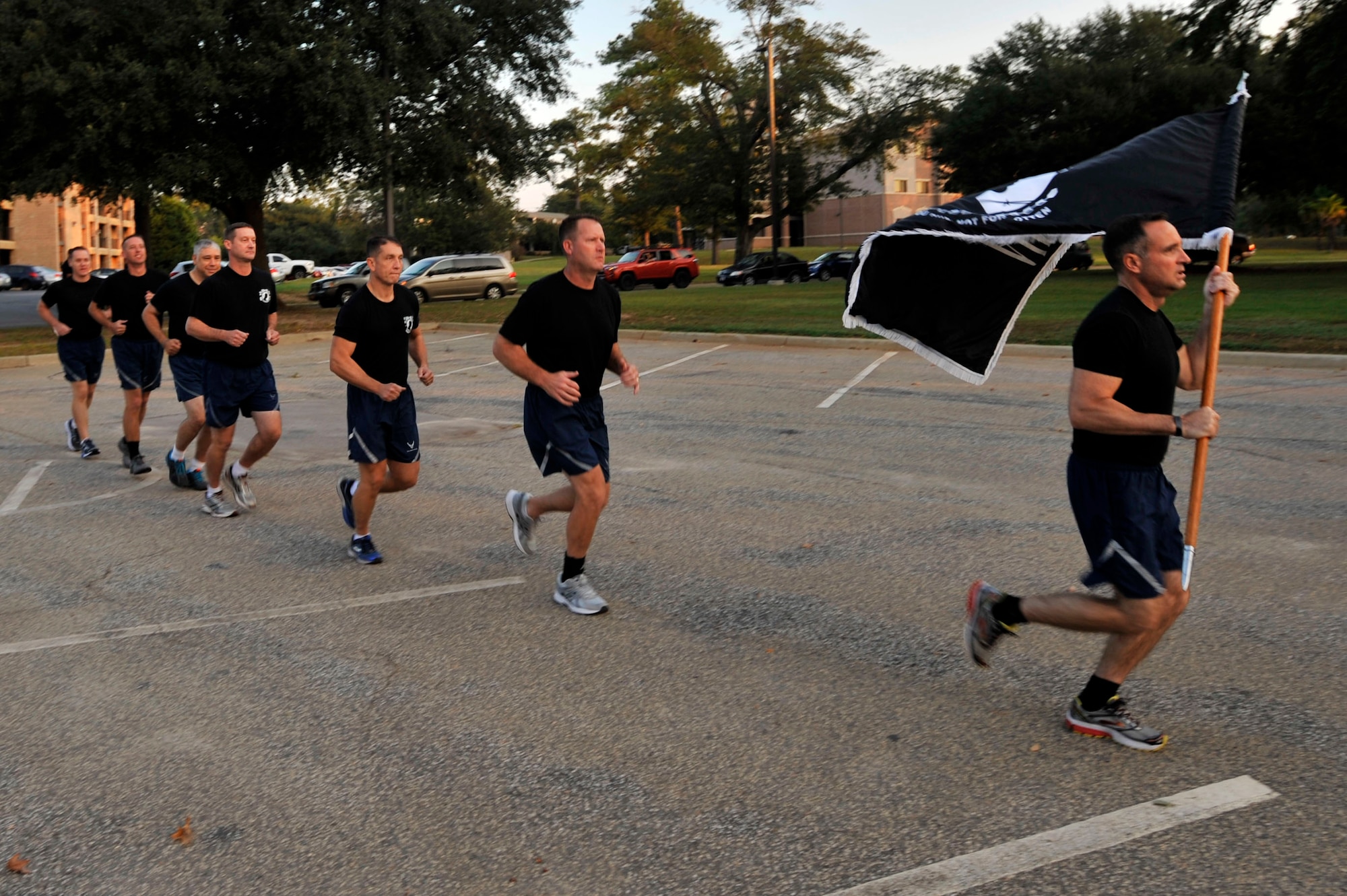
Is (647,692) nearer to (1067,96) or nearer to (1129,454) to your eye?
(1129,454)

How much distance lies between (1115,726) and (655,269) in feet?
141

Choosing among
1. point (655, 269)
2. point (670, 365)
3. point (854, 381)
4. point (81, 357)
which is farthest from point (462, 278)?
point (81, 357)

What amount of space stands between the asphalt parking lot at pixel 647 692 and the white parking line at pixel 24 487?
7 cm

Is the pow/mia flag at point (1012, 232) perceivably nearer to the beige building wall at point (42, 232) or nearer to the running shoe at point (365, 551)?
the running shoe at point (365, 551)

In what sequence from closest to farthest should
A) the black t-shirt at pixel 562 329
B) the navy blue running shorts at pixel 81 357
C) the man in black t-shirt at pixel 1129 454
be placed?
1. the man in black t-shirt at pixel 1129 454
2. the black t-shirt at pixel 562 329
3. the navy blue running shorts at pixel 81 357

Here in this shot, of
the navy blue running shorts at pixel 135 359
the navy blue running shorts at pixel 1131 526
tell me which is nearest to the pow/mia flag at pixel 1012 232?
the navy blue running shorts at pixel 1131 526

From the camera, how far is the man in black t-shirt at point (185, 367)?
8.88 meters

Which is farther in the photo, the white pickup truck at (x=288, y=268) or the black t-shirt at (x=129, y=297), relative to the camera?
the white pickup truck at (x=288, y=268)

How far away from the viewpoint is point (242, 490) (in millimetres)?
8258

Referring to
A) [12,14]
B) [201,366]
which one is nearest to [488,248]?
[12,14]

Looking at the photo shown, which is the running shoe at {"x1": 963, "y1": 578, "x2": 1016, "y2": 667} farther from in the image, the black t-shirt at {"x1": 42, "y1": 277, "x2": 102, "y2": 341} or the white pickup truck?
the white pickup truck

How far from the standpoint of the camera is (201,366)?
29.2ft

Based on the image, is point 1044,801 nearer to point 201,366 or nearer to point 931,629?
point 931,629

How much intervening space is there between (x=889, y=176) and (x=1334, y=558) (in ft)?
343
